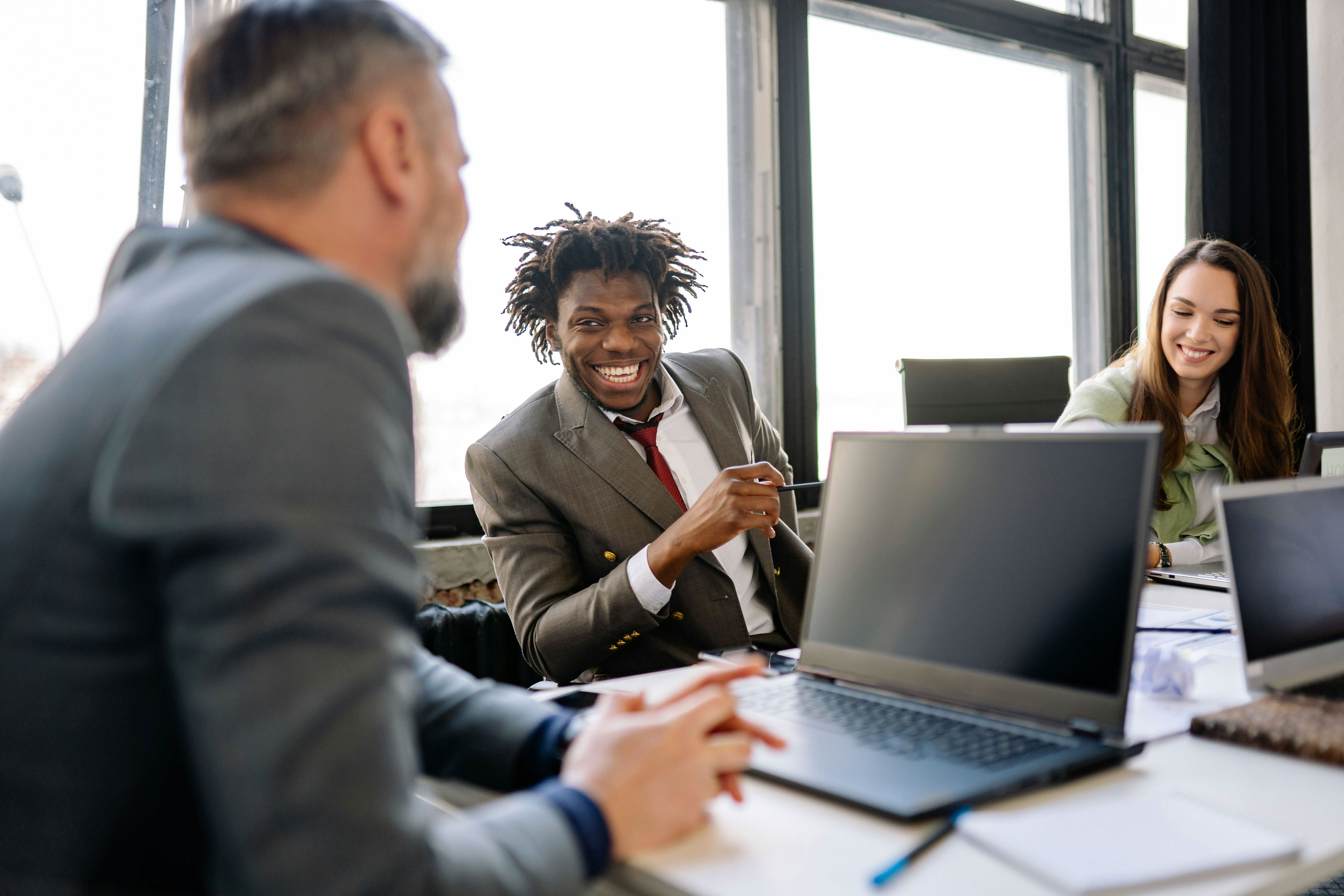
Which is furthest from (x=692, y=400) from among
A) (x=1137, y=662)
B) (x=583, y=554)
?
(x=1137, y=662)

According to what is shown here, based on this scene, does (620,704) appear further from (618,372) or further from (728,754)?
(618,372)

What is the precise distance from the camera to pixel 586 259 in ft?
6.01

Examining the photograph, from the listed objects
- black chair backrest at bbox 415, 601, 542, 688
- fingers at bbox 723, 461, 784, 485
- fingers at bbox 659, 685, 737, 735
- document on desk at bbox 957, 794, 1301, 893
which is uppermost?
fingers at bbox 723, 461, 784, 485

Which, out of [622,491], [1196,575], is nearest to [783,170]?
[622,491]

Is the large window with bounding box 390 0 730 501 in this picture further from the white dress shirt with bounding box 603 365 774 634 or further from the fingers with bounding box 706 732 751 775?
the fingers with bounding box 706 732 751 775

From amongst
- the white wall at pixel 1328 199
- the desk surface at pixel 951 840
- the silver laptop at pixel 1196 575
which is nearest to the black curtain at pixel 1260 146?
the white wall at pixel 1328 199

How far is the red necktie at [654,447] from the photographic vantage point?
1.78m

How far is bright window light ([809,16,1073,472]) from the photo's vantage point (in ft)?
9.80

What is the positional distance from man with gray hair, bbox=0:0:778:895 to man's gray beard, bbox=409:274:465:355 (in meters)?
0.08

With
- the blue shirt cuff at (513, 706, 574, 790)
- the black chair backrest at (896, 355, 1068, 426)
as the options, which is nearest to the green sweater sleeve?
the black chair backrest at (896, 355, 1068, 426)

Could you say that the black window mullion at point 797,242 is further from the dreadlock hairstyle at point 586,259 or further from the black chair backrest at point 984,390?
the dreadlock hairstyle at point 586,259

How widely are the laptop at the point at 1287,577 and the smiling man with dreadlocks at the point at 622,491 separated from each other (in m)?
0.68

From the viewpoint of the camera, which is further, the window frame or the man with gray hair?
the window frame

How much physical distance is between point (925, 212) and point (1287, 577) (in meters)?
2.33
